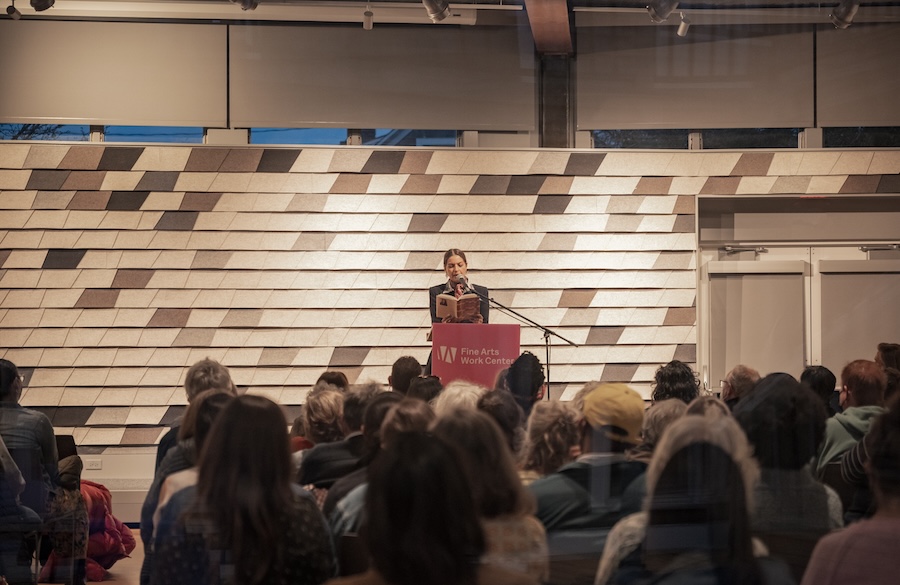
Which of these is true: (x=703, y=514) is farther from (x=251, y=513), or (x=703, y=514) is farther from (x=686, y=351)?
(x=686, y=351)

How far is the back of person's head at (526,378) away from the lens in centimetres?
427

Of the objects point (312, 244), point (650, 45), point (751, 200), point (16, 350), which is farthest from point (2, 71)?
point (751, 200)

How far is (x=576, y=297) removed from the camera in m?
7.36

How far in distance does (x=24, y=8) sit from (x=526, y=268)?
410 cm

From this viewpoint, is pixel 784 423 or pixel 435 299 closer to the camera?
pixel 784 423

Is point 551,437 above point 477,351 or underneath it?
underneath

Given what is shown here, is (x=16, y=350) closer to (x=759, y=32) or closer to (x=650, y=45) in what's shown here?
(x=650, y=45)

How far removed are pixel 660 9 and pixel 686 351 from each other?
239 centimetres

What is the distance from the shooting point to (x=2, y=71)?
752cm

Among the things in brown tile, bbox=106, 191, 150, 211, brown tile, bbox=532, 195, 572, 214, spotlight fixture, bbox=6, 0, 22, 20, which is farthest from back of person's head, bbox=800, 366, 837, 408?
spotlight fixture, bbox=6, 0, 22, 20

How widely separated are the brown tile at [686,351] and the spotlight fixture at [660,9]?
2.29m

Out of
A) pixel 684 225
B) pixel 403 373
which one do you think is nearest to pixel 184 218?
pixel 403 373

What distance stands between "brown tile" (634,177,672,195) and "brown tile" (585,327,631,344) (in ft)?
3.26

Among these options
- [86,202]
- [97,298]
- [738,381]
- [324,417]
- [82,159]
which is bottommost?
[324,417]
